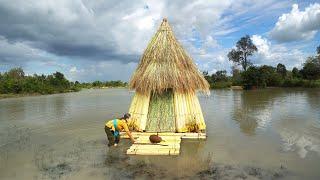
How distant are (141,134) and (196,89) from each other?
2774 mm

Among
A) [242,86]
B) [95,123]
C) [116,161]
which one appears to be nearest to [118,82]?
[242,86]

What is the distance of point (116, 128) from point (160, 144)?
1634 mm

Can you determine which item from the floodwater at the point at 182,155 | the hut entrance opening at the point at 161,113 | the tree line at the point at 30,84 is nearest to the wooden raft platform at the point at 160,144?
the floodwater at the point at 182,155

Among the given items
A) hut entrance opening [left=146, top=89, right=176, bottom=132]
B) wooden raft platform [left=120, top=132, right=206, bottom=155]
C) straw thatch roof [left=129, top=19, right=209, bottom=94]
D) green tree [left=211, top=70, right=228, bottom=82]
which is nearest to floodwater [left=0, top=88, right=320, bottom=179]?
wooden raft platform [left=120, top=132, right=206, bottom=155]

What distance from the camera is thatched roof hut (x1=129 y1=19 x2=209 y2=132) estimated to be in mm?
12812

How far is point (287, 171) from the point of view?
864 cm

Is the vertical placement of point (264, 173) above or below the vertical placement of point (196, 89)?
below

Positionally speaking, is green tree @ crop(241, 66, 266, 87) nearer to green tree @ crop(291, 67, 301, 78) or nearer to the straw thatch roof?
green tree @ crop(291, 67, 301, 78)

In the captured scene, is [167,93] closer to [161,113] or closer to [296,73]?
[161,113]

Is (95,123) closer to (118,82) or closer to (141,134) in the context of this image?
(141,134)

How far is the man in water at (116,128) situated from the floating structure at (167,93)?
1.29 metres

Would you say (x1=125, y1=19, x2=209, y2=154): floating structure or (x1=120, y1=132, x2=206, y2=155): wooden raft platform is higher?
(x1=125, y1=19, x2=209, y2=154): floating structure


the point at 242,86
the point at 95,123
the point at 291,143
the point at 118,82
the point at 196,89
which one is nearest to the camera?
the point at 291,143

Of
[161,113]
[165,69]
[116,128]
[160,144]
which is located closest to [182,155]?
[160,144]
